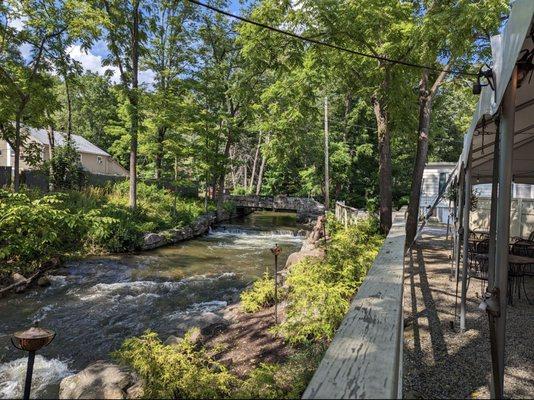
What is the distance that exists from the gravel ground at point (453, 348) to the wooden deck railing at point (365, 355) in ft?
3.86

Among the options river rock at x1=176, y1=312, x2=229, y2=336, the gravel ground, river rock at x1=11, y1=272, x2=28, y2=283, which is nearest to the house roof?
river rock at x1=11, y1=272, x2=28, y2=283

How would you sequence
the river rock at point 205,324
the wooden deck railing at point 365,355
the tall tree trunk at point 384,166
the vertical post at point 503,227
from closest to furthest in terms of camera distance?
1. the wooden deck railing at point 365,355
2. the vertical post at point 503,227
3. the river rock at point 205,324
4. the tall tree trunk at point 384,166

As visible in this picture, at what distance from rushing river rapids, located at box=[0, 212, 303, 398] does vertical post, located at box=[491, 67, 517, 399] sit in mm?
4373

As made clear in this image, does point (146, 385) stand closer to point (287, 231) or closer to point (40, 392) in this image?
point (40, 392)

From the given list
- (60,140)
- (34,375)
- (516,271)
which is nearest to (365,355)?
(34,375)

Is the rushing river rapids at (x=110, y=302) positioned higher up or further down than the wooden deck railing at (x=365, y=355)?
further down

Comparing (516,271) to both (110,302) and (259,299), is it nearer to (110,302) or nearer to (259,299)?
(259,299)

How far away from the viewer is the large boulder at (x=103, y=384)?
3.57 m

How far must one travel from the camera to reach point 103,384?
3.72 m

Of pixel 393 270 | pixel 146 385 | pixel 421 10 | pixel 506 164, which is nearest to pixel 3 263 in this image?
pixel 146 385

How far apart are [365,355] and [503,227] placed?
1.11 m

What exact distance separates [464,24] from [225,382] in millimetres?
6045

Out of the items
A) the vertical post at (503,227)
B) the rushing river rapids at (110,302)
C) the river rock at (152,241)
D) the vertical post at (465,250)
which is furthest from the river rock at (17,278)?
the vertical post at (503,227)

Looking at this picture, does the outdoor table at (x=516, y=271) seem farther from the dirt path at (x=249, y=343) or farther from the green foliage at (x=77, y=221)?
the green foliage at (x=77, y=221)
